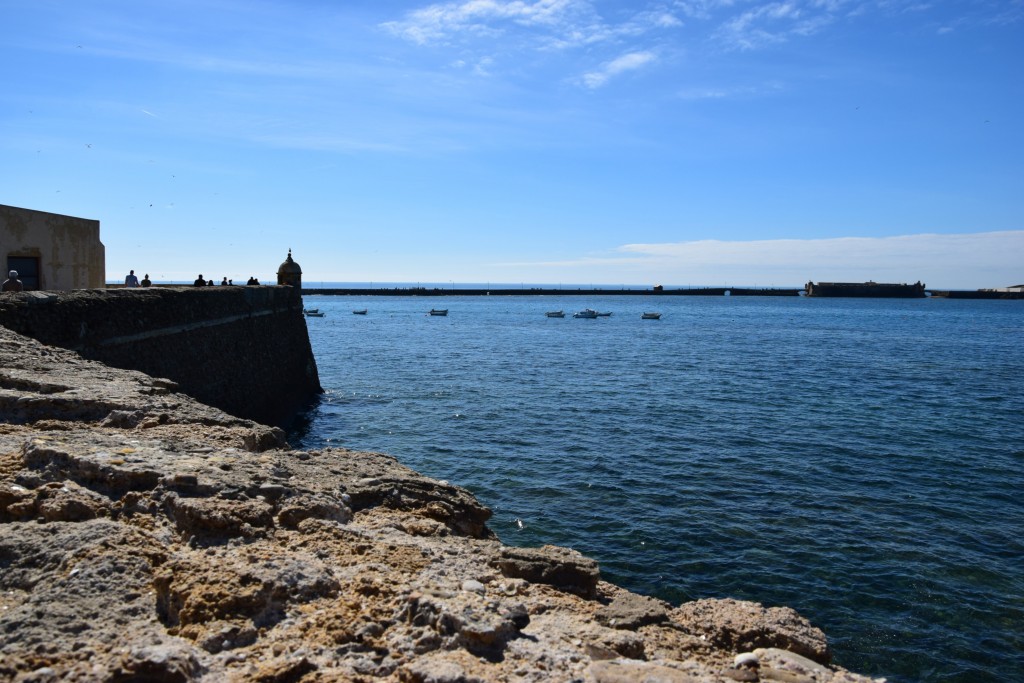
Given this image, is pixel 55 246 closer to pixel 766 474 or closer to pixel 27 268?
pixel 27 268

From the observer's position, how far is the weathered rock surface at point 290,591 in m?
4.13

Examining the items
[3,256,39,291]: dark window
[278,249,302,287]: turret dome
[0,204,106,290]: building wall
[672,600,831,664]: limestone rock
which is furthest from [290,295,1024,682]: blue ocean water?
[3,256,39,291]: dark window

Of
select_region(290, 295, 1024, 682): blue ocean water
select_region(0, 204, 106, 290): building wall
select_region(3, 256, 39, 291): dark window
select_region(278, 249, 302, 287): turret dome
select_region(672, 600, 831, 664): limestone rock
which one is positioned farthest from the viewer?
select_region(278, 249, 302, 287): turret dome

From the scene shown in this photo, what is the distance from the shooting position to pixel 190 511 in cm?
525

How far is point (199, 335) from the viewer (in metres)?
18.2

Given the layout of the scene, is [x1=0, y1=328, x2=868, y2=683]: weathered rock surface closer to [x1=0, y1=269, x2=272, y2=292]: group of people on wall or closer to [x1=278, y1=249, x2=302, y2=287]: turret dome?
[x1=0, y1=269, x2=272, y2=292]: group of people on wall

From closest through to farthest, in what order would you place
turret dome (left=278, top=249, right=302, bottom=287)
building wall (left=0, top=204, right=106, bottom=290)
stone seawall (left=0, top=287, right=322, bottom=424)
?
1. stone seawall (left=0, top=287, right=322, bottom=424)
2. building wall (left=0, top=204, right=106, bottom=290)
3. turret dome (left=278, top=249, right=302, bottom=287)

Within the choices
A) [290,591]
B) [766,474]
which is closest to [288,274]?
[766,474]

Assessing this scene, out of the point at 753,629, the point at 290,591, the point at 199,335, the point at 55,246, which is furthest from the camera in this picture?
the point at 55,246

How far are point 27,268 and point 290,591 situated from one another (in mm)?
16822

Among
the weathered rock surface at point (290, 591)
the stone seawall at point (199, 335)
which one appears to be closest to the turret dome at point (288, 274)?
the stone seawall at point (199, 335)

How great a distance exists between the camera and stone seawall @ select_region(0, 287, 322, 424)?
12.6 meters

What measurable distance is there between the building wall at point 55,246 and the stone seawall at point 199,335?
127 inches

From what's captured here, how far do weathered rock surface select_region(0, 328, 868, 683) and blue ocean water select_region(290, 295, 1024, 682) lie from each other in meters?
5.18
